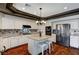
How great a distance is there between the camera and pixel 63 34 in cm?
165

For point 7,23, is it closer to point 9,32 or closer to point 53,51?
point 9,32

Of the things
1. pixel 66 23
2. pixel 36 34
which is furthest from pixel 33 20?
pixel 66 23

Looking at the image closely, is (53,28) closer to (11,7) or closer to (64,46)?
(64,46)

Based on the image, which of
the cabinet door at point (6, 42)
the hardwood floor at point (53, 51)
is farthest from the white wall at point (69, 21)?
the cabinet door at point (6, 42)

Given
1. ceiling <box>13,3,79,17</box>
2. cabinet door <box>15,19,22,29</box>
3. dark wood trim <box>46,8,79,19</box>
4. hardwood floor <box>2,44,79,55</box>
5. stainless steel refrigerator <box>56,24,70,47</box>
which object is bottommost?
hardwood floor <box>2,44,79,55</box>

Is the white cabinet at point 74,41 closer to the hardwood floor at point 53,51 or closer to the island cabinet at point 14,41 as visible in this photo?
the hardwood floor at point 53,51

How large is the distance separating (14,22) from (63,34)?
1.06 metres

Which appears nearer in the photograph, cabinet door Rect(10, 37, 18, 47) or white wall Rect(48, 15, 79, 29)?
white wall Rect(48, 15, 79, 29)

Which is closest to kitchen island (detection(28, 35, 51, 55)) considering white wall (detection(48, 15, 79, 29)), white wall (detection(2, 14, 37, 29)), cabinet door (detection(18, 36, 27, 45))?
cabinet door (detection(18, 36, 27, 45))

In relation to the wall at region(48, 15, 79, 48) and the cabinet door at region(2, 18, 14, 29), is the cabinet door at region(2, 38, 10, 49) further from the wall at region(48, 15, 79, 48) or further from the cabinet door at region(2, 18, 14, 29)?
the wall at region(48, 15, 79, 48)

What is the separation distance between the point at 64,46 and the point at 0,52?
1.32 metres

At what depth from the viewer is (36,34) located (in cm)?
160

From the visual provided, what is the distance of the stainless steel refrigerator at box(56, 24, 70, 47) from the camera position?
156 cm

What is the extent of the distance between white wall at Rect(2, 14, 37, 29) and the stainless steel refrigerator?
52 cm
